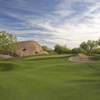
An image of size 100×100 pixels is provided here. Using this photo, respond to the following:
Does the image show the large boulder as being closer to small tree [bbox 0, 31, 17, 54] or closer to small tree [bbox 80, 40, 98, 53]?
small tree [bbox 0, 31, 17, 54]

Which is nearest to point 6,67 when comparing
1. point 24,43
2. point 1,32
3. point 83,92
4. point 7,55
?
point 83,92

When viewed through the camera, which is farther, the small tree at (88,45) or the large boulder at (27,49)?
the small tree at (88,45)

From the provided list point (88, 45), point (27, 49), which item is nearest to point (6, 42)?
point (27, 49)

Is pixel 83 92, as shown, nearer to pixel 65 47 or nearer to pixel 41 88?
pixel 41 88

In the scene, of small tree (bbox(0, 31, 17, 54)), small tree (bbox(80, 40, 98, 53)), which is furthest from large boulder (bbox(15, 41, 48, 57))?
small tree (bbox(80, 40, 98, 53))

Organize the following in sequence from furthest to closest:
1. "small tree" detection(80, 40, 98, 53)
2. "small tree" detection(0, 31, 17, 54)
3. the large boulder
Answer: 1. "small tree" detection(80, 40, 98, 53)
2. the large boulder
3. "small tree" detection(0, 31, 17, 54)

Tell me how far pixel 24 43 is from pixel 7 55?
1175cm

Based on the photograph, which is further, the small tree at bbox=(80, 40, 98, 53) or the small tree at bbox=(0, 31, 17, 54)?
the small tree at bbox=(80, 40, 98, 53)

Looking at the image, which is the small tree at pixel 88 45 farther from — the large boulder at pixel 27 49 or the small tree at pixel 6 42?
the small tree at pixel 6 42

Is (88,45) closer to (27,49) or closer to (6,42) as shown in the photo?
(27,49)

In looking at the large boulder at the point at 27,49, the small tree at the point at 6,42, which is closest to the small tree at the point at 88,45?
the large boulder at the point at 27,49

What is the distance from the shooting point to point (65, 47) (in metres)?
83.9

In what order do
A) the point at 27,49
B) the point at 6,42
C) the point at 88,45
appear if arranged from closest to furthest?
1. the point at 6,42
2. the point at 27,49
3. the point at 88,45

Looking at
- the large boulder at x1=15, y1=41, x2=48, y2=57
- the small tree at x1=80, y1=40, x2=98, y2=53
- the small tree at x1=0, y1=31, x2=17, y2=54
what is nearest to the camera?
the small tree at x1=0, y1=31, x2=17, y2=54
